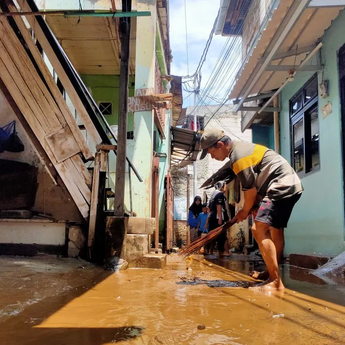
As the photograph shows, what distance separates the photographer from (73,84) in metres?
4.93

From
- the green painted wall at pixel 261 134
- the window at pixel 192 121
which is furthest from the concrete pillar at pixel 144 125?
the window at pixel 192 121

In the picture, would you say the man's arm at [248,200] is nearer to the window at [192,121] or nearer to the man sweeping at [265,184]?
the man sweeping at [265,184]

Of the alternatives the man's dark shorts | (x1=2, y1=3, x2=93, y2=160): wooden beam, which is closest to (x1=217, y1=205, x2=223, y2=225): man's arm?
(x1=2, y1=3, x2=93, y2=160): wooden beam

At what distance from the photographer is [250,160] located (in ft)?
11.1

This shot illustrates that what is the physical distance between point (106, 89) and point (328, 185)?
653 cm

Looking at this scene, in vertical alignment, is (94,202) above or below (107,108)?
below

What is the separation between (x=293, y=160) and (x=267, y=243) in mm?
4454

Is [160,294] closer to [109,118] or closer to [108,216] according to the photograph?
[108,216]

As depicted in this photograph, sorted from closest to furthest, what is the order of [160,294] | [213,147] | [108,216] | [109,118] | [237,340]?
[237,340] → [160,294] → [213,147] → [108,216] → [109,118]

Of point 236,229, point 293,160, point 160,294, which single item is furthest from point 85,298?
point 236,229

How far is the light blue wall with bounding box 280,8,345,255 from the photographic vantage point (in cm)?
510

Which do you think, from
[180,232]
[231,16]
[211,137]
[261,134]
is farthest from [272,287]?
[180,232]

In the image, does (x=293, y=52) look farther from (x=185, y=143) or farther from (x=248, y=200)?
→ (x=185, y=143)

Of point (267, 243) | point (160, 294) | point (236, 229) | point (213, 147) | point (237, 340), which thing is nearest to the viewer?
point (237, 340)
